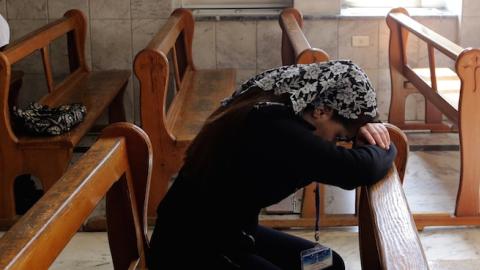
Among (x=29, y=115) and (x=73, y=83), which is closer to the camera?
(x=29, y=115)

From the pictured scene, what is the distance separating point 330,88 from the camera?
7.04 feet

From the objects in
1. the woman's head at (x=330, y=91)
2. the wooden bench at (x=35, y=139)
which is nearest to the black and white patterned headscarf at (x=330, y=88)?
the woman's head at (x=330, y=91)

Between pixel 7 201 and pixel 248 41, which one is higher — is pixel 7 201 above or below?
below

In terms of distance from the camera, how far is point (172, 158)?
3885 millimetres

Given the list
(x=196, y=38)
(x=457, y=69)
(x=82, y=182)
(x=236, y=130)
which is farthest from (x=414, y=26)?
(x=82, y=182)

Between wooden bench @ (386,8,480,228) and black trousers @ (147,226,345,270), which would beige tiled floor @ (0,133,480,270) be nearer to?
wooden bench @ (386,8,480,228)

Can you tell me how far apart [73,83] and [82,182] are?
10.6ft

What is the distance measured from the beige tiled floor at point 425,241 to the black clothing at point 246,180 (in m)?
1.02

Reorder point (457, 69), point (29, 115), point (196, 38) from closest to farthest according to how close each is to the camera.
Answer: point (457, 69) → point (29, 115) → point (196, 38)

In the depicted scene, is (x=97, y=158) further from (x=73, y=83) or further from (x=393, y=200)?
(x=73, y=83)

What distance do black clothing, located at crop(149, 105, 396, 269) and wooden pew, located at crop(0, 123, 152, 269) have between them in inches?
4.5

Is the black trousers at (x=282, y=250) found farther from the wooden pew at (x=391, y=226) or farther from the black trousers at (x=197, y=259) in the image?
the wooden pew at (x=391, y=226)

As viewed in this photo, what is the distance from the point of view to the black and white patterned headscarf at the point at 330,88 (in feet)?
6.93

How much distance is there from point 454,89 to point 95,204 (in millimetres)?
3130
